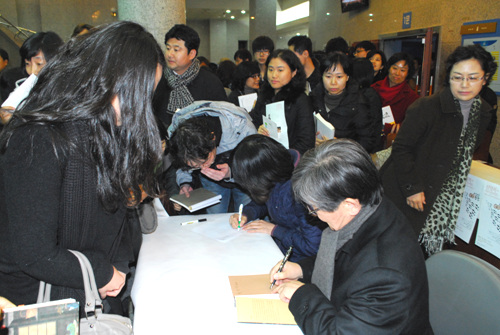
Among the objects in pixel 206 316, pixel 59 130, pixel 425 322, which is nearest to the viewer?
pixel 59 130

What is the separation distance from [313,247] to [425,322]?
656mm

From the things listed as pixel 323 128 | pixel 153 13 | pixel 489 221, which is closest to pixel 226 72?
pixel 153 13

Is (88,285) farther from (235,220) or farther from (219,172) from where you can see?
(219,172)

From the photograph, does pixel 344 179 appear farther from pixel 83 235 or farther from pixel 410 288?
pixel 83 235

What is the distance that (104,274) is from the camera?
119 cm

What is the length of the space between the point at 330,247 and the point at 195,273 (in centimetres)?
59

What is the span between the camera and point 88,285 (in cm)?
112

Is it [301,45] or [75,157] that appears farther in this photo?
[301,45]

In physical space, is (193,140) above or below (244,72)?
below

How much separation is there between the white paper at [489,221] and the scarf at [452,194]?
0.62 feet

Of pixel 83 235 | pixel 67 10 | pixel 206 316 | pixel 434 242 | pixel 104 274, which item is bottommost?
pixel 434 242

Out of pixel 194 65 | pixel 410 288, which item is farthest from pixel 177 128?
pixel 410 288

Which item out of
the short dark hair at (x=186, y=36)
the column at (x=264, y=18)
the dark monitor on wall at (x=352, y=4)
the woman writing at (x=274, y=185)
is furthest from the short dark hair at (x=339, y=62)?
the column at (x=264, y=18)

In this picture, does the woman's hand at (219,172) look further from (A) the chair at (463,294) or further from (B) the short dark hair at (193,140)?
(A) the chair at (463,294)
